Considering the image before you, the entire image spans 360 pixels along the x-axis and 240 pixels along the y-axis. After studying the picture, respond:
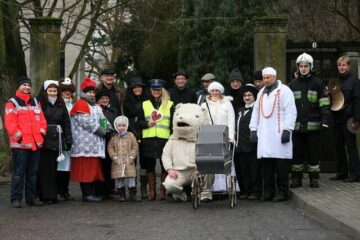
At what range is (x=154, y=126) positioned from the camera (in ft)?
39.9

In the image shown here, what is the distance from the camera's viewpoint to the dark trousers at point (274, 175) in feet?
38.1

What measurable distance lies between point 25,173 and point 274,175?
407 centimetres

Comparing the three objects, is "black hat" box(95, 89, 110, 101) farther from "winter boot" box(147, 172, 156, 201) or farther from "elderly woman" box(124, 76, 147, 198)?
"winter boot" box(147, 172, 156, 201)

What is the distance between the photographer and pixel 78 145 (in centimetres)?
1196

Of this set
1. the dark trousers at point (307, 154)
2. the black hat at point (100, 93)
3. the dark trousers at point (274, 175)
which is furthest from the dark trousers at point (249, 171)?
the black hat at point (100, 93)

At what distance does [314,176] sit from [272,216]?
2.11 m

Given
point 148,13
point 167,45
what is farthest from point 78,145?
point 167,45

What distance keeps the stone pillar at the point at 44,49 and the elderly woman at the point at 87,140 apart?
3.96m

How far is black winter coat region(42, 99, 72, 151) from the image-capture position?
459 inches

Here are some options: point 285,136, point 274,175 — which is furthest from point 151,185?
point 285,136

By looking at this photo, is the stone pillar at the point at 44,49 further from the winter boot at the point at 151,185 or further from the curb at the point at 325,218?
the curb at the point at 325,218

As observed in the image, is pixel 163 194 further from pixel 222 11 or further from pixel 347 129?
pixel 222 11

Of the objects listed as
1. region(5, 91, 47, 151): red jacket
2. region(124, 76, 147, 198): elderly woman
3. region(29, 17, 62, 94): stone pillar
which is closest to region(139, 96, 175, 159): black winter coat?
region(124, 76, 147, 198): elderly woman

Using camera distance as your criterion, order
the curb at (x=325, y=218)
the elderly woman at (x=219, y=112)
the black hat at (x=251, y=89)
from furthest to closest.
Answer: the black hat at (x=251, y=89), the elderly woman at (x=219, y=112), the curb at (x=325, y=218)
